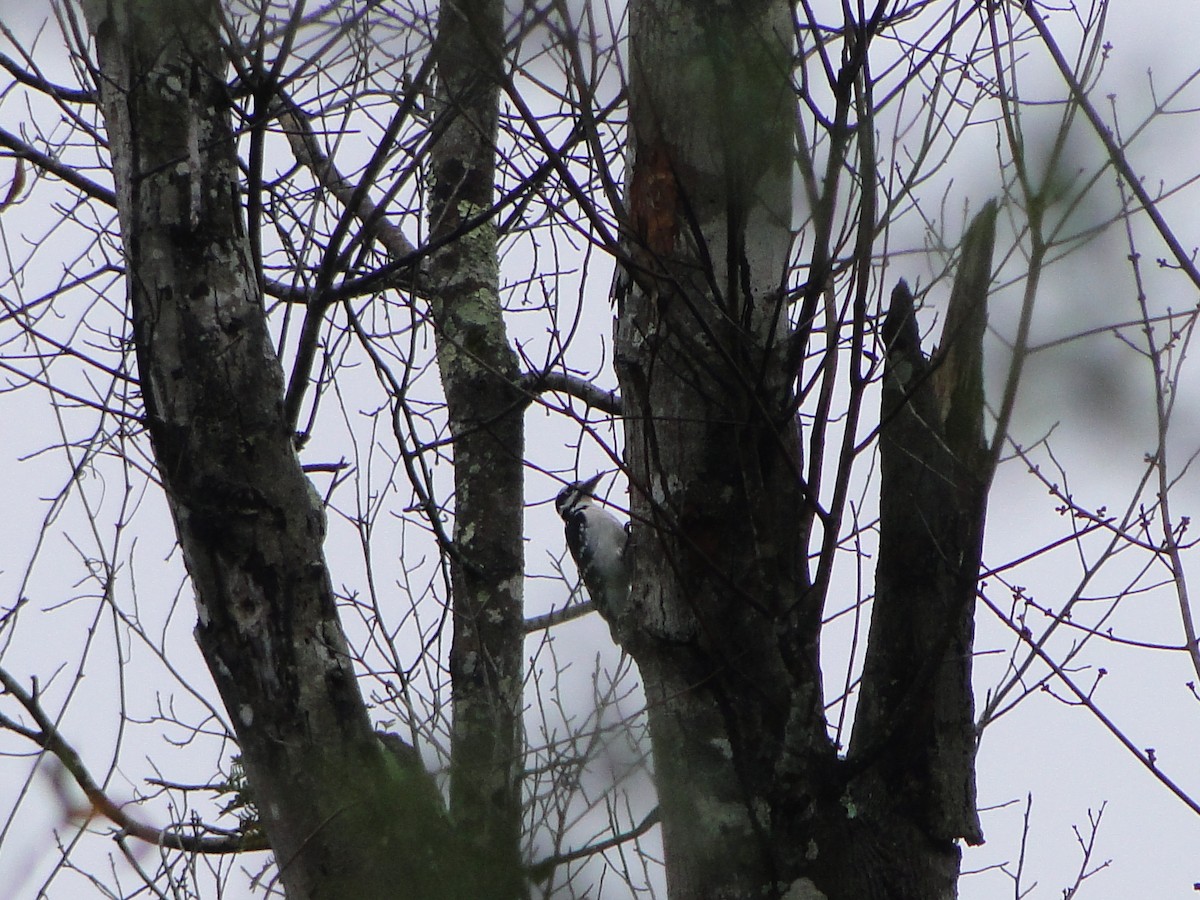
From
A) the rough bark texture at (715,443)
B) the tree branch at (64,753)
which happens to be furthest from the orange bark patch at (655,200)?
the tree branch at (64,753)

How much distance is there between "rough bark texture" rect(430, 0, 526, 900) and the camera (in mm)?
2613

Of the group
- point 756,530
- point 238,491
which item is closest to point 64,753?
point 238,491

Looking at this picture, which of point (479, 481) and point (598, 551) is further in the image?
point (598, 551)

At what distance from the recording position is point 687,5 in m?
1.84

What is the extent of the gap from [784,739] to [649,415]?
19.5 inches

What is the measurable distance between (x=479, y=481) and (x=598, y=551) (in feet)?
1.91

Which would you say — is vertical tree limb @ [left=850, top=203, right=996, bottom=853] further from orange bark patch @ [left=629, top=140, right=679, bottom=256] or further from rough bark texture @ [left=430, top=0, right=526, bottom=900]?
rough bark texture @ [left=430, top=0, right=526, bottom=900]

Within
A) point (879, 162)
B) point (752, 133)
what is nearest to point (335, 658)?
point (752, 133)

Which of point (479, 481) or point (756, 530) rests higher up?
point (479, 481)

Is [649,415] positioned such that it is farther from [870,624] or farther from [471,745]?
[471,745]

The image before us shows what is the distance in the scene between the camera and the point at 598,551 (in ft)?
12.5

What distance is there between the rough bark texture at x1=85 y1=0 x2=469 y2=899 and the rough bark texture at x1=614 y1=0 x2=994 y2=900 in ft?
1.42

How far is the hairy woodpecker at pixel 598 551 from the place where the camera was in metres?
3.57

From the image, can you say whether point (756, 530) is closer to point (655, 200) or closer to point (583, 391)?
point (655, 200)
